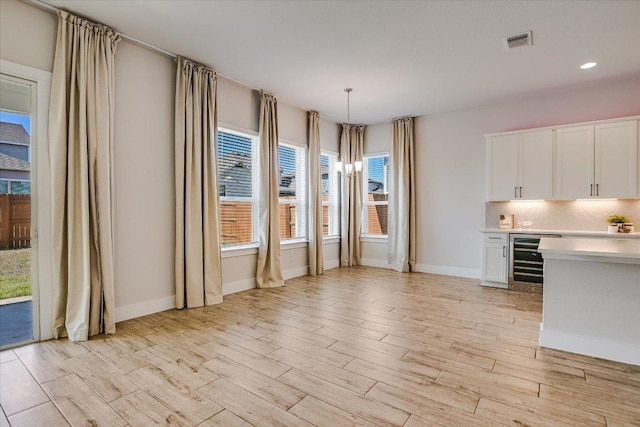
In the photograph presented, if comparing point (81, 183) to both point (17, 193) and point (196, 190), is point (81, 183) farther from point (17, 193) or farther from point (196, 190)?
point (196, 190)

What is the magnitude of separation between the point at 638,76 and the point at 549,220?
2269 millimetres

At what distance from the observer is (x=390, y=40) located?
353cm

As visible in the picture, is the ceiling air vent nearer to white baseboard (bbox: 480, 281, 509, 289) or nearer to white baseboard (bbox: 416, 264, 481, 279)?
white baseboard (bbox: 480, 281, 509, 289)

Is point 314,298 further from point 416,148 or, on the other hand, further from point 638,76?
point 638,76

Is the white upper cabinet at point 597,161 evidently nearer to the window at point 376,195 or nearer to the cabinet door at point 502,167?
the cabinet door at point 502,167

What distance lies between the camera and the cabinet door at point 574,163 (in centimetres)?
470

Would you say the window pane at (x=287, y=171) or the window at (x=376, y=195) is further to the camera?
the window at (x=376, y=195)

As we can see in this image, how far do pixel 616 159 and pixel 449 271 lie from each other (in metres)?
2.99

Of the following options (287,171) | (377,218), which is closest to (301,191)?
(287,171)

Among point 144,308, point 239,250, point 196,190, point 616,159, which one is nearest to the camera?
point 144,308

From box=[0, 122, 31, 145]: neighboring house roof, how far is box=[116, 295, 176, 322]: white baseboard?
1872 mm

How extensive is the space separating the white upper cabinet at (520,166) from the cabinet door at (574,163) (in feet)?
0.37

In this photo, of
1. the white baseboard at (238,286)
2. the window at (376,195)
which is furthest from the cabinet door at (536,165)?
the white baseboard at (238,286)

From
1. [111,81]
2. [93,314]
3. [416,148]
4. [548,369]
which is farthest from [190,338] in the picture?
[416,148]
